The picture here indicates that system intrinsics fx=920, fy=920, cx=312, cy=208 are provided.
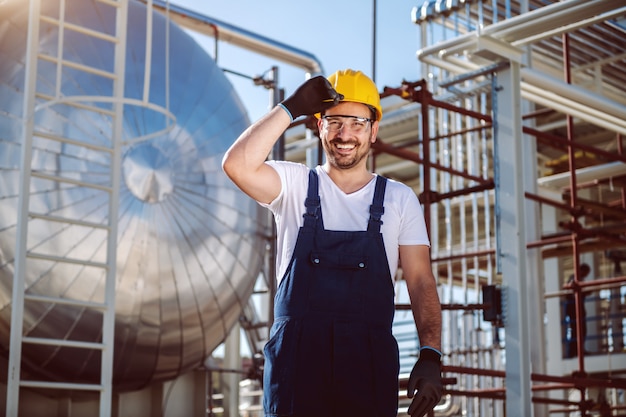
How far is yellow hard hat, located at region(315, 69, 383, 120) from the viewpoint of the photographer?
12.6ft

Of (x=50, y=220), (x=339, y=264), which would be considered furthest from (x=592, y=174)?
(x=339, y=264)

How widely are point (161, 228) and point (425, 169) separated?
10.6ft

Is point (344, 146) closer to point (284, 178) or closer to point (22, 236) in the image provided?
point (284, 178)

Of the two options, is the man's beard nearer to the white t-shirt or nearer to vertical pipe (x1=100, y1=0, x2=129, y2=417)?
the white t-shirt

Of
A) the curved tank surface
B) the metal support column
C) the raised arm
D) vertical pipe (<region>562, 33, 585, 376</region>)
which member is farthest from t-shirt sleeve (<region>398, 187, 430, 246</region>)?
vertical pipe (<region>562, 33, 585, 376</region>)

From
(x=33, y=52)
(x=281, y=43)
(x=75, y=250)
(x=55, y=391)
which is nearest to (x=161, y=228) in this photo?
(x=75, y=250)

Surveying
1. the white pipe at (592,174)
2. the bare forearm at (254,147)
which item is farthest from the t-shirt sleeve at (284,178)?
the white pipe at (592,174)

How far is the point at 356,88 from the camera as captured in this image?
384 cm

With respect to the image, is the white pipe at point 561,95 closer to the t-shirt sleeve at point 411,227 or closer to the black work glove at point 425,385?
the t-shirt sleeve at point 411,227

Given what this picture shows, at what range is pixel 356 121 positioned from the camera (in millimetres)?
3783

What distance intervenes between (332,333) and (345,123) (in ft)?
2.87

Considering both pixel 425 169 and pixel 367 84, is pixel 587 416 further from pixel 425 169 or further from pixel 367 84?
→ pixel 367 84

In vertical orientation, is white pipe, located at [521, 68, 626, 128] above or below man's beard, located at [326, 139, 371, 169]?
above

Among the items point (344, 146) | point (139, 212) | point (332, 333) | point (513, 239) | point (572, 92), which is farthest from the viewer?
point (139, 212)
